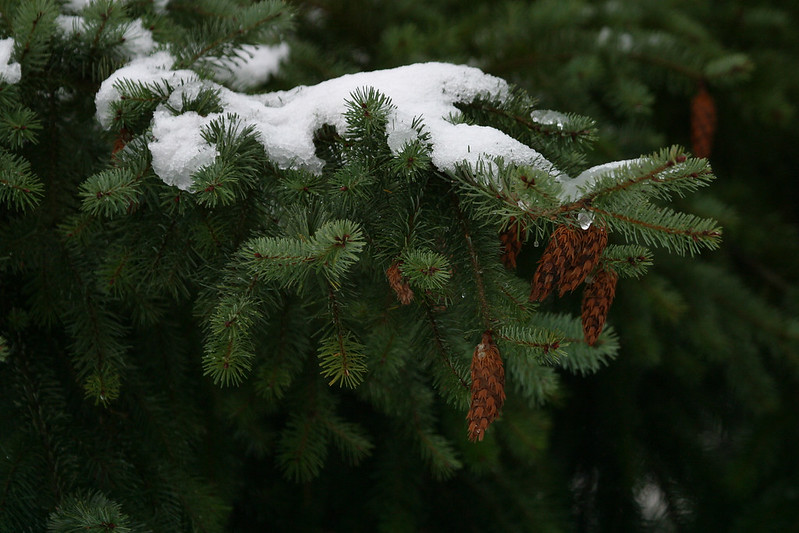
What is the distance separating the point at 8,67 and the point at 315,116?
59 cm

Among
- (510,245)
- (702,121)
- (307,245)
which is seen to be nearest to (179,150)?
(307,245)

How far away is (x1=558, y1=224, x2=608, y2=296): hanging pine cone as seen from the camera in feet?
2.86

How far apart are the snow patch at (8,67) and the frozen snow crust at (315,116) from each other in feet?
0.47

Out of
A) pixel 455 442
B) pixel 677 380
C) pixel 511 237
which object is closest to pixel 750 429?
pixel 677 380

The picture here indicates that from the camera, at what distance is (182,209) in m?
1.06

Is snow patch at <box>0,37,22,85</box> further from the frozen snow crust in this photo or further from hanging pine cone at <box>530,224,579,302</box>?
hanging pine cone at <box>530,224,579,302</box>

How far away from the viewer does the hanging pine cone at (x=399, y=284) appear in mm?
923

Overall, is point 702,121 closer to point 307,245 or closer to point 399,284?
point 399,284

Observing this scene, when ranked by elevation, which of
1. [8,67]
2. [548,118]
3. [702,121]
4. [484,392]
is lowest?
[702,121]

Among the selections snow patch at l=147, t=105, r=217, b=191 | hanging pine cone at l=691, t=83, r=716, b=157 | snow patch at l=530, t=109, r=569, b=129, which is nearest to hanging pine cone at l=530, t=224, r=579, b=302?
snow patch at l=530, t=109, r=569, b=129

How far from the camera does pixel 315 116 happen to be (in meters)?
1.15

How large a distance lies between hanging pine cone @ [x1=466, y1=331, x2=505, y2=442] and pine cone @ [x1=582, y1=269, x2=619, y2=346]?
0.17 meters

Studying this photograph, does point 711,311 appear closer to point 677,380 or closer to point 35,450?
point 677,380

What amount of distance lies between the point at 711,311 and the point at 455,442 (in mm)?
1202
